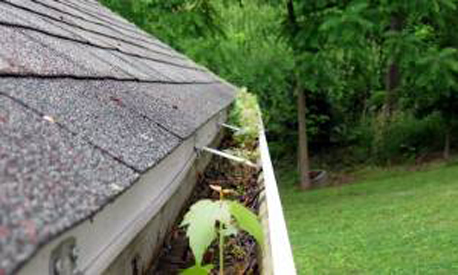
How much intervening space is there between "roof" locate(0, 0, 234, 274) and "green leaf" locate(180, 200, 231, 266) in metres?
0.16

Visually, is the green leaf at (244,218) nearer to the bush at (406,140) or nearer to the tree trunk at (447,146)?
the tree trunk at (447,146)

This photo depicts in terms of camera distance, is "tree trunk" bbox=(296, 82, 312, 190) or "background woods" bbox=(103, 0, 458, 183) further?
"tree trunk" bbox=(296, 82, 312, 190)

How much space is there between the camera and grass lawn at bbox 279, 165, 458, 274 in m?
8.13

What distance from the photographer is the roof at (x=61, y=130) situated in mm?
694

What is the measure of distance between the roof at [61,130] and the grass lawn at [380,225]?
6.29 m

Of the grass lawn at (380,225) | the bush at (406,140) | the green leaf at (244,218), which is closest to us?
the green leaf at (244,218)

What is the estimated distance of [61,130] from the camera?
3.58 ft

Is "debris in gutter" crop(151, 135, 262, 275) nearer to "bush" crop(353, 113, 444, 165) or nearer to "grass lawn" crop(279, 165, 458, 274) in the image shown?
"grass lawn" crop(279, 165, 458, 274)

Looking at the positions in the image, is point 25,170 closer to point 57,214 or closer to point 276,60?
point 57,214

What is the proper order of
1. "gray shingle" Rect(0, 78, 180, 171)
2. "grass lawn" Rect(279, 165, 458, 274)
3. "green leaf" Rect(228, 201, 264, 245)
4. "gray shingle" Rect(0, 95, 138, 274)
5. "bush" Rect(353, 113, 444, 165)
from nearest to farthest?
"gray shingle" Rect(0, 95, 138, 274) → "gray shingle" Rect(0, 78, 180, 171) → "green leaf" Rect(228, 201, 264, 245) → "grass lawn" Rect(279, 165, 458, 274) → "bush" Rect(353, 113, 444, 165)

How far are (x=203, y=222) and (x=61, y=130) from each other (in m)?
0.47

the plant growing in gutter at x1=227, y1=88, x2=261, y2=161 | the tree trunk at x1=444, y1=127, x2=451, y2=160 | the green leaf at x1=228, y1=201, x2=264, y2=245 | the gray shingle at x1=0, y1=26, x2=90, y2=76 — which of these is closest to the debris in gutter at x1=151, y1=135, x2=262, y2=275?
the plant growing in gutter at x1=227, y1=88, x2=261, y2=161

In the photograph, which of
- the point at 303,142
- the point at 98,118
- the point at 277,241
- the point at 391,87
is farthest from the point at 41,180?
the point at 391,87

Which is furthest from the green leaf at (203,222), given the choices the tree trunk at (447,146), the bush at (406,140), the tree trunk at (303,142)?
the bush at (406,140)
